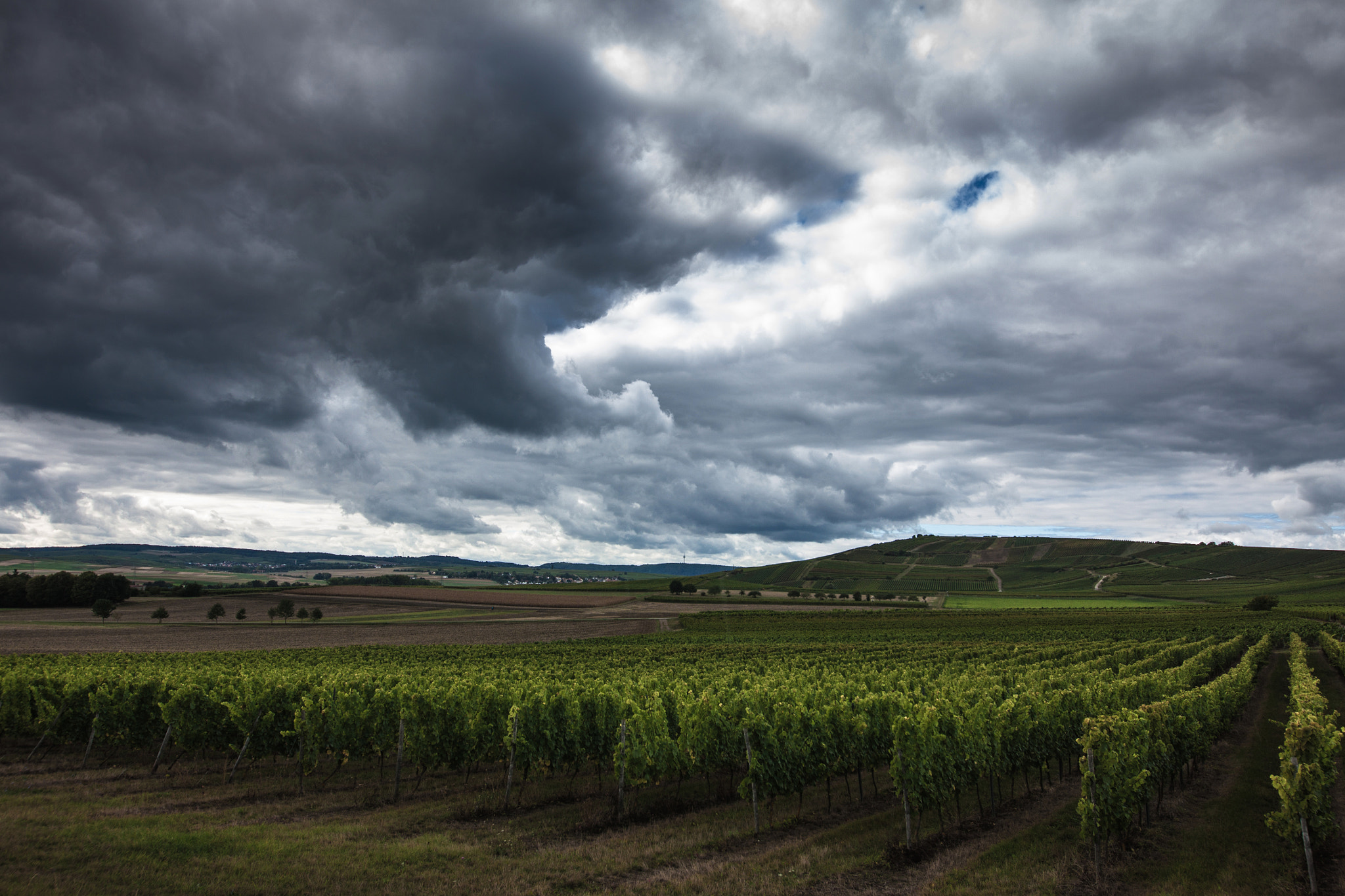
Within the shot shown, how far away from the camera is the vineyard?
1884cm

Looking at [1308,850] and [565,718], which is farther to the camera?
[565,718]

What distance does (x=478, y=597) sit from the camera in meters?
173

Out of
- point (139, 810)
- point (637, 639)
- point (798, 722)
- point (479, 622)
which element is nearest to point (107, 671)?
point (139, 810)

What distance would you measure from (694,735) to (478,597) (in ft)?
531

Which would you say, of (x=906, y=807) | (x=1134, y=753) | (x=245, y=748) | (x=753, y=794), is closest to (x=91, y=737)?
(x=245, y=748)

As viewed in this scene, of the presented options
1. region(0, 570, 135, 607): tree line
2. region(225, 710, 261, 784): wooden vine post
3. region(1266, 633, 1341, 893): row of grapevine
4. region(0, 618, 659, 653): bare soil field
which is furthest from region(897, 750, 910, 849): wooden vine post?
region(0, 570, 135, 607): tree line

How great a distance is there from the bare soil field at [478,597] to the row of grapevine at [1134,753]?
148009 millimetres

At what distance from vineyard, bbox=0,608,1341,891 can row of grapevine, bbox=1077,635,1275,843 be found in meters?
0.07

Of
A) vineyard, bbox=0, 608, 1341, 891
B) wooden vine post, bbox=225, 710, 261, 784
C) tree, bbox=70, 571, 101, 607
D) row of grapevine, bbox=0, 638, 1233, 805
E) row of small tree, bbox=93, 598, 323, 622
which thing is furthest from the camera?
tree, bbox=70, 571, 101, 607

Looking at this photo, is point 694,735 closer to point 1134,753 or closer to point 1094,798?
point 1094,798

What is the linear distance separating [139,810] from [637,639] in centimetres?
7550

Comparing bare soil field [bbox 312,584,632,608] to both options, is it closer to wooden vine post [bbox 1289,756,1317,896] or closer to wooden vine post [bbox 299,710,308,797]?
wooden vine post [bbox 299,710,308,797]

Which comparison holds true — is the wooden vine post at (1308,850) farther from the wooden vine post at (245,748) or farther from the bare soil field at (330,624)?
the bare soil field at (330,624)

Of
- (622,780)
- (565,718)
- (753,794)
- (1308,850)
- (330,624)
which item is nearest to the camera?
(1308,850)
